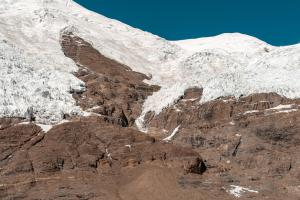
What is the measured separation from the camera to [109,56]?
6191 inches

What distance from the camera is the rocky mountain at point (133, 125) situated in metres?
92.7

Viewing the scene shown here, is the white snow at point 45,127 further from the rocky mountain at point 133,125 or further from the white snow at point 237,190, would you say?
the white snow at point 237,190

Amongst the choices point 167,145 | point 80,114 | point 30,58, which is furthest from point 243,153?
point 30,58

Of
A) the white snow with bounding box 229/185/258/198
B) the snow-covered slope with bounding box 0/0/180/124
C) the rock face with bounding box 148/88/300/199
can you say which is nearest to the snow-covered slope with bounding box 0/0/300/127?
the snow-covered slope with bounding box 0/0/180/124

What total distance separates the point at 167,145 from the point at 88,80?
1485 inches

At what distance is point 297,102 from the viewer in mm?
110938

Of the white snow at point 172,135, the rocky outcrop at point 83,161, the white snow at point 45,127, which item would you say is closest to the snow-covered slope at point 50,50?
the white snow at point 45,127

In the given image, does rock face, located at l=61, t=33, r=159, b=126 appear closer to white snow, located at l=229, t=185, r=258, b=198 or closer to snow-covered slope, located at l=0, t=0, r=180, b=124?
snow-covered slope, located at l=0, t=0, r=180, b=124

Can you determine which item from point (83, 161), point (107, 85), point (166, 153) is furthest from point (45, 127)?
point (107, 85)

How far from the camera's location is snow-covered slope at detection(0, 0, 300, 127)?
118m

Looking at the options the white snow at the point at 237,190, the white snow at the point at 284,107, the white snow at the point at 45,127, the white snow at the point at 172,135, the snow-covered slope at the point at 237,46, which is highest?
the snow-covered slope at the point at 237,46

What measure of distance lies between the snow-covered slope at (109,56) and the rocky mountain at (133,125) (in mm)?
369

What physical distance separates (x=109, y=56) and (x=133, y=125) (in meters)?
35.3

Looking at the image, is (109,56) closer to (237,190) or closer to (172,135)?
(172,135)
